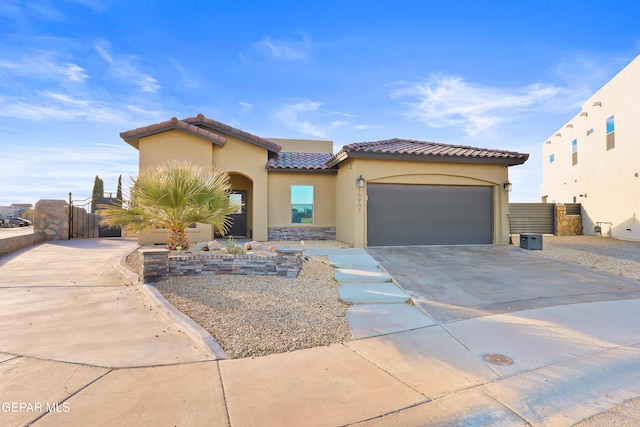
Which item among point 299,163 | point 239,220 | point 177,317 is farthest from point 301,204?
point 177,317

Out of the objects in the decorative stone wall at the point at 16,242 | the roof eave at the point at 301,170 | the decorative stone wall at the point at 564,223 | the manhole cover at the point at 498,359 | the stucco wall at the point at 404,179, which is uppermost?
the roof eave at the point at 301,170

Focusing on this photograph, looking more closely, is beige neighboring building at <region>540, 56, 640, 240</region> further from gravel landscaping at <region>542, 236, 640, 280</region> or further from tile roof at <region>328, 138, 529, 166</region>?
tile roof at <region>328, 138, 529, 166</region>

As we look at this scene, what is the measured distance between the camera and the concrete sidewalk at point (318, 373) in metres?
2.88

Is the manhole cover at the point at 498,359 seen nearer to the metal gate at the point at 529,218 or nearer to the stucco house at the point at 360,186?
the stucco house at the point at 360,186

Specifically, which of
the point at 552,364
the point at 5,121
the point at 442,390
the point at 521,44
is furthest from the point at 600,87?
the point at 5,121

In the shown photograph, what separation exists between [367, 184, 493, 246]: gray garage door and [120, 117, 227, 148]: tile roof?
22.1ft

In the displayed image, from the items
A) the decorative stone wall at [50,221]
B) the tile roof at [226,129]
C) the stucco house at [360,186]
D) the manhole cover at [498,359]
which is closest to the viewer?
the manhole cover at [498,359]

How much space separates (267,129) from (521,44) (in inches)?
506

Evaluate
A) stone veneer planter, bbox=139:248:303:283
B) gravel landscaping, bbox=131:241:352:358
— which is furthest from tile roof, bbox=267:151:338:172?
gravel landscaping, bbox=131:241:352:358

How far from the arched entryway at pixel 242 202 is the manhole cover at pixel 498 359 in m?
13.1

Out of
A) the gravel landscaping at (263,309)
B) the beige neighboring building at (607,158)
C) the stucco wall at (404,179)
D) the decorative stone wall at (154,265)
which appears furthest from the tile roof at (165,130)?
the beige neighboring building at (607,158)

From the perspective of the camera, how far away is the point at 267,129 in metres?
19.3

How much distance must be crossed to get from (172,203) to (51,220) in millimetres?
10493

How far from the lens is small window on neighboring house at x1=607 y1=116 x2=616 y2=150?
16761mm
